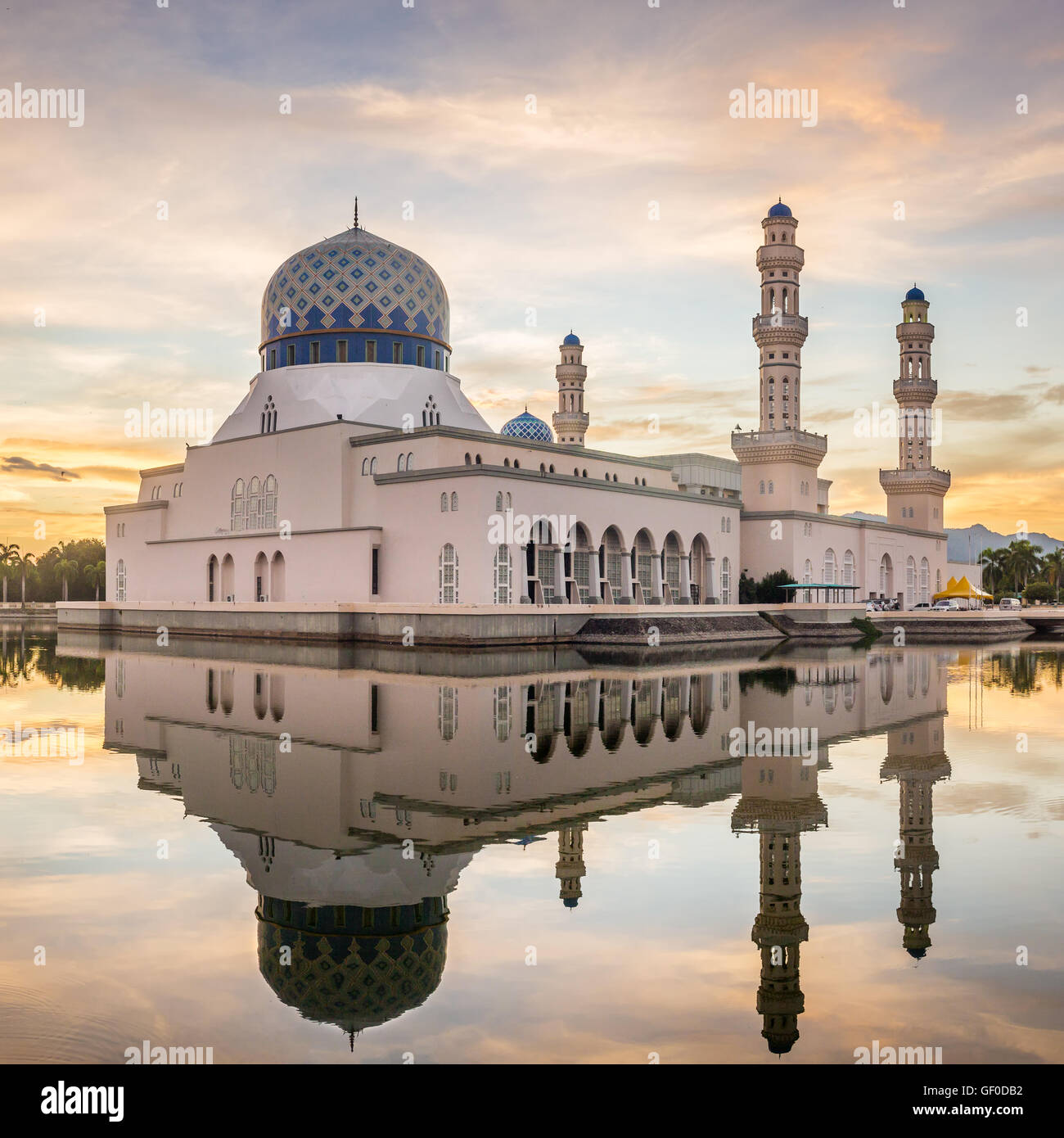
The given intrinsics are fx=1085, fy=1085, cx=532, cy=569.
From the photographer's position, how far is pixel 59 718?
42.5 feet

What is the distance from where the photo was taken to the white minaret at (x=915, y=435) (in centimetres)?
4894

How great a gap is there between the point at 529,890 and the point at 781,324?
37.4 metres

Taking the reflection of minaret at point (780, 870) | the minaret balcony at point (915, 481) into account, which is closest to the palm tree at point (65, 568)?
the minaret balcony at point (915, 481)

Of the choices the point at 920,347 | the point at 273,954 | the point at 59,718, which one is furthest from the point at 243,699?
the point at 920,347

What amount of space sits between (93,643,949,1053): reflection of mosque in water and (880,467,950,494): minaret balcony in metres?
35.6

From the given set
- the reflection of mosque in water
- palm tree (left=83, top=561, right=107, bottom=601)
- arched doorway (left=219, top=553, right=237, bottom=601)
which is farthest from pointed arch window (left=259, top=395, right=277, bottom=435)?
palm tree (left=83, top=561, right=107, bottom=601)

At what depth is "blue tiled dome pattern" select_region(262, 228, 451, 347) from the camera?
119ft

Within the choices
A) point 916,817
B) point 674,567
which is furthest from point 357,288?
point 916,817

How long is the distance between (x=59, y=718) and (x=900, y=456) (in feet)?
150

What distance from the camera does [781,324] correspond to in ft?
132

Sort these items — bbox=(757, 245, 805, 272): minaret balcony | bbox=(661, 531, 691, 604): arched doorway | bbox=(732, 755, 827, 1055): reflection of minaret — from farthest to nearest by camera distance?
bbox=(757, 245, 805, 272): minaret balcony, bbox=(661, 531, 691, 604): arched doorway, bbox=(732, 755, 827, 1055): reflection of minaret

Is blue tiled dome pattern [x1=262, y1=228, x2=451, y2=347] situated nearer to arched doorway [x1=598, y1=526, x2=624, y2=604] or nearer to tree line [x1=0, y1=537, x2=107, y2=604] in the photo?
arched doorway [x1=598, y1=526, x2=624, y2=604]

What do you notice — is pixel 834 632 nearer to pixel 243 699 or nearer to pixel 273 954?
pixel 243 699

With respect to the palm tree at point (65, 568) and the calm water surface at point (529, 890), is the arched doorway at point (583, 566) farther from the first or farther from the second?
the palm tree at point (65, 568)
